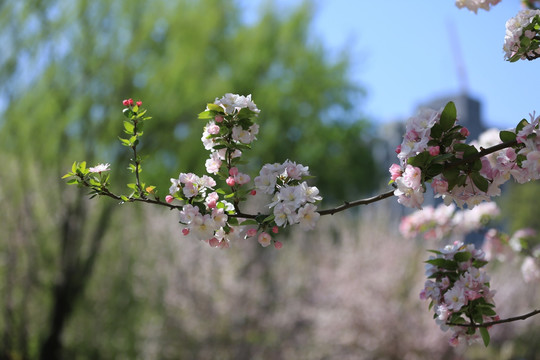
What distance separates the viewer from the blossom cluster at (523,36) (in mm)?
1721

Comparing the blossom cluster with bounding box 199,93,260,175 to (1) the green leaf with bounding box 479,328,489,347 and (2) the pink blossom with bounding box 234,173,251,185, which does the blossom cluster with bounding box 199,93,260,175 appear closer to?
(2) the pink blossom with bounding box 234,173,251,185

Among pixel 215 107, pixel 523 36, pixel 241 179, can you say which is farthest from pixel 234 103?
pixel 523 36

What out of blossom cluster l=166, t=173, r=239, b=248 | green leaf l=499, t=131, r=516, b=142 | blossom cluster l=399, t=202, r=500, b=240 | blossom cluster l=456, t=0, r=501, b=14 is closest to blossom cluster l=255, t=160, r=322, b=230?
blossom cluster l=166, t=173, r=239, b=248

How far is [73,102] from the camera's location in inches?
295

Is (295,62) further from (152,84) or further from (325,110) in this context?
(152,84)

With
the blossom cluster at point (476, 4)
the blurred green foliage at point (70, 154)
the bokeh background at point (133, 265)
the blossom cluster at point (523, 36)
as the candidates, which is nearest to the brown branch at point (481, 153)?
the blossom cluster at point (523, 36)

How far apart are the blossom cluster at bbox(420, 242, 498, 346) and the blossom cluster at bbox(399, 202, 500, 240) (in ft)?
4.05

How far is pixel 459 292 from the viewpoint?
6.08 feet

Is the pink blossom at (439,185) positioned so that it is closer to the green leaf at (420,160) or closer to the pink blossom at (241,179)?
the green leaf at (420,160)

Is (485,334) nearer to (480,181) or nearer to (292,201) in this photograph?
(480,181)

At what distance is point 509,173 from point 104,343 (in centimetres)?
624

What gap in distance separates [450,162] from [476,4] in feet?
2.89

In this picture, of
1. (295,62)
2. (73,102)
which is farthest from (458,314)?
(295,62)

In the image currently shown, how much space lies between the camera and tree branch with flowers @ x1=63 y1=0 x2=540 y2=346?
1543 millimetres
